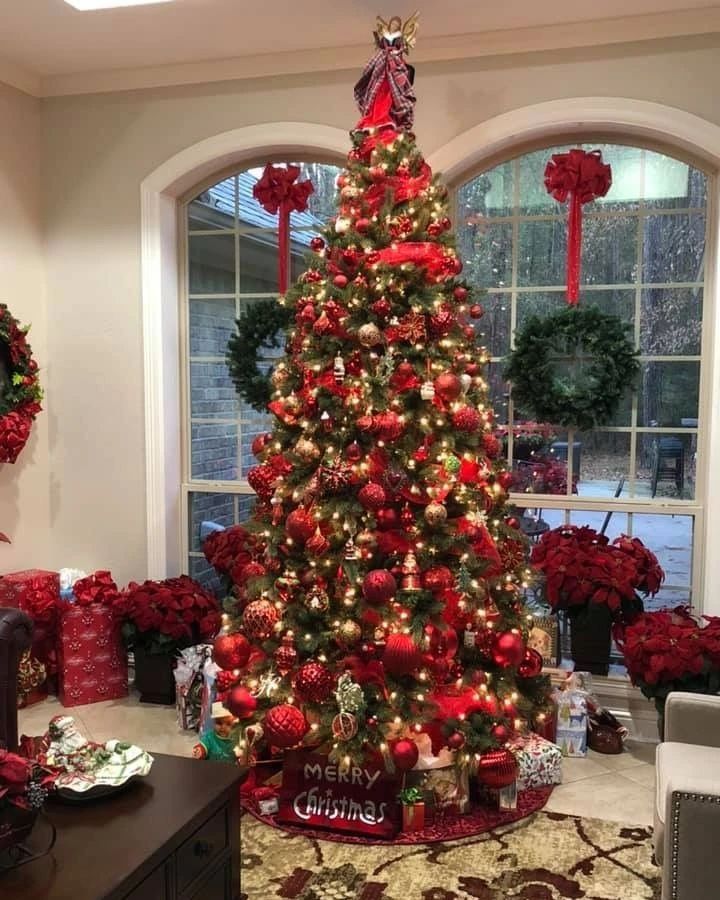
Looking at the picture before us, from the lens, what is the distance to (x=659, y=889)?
2527mm

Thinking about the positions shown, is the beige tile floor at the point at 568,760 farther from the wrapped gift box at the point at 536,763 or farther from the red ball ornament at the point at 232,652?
the red ball ornament at the point at 232,652

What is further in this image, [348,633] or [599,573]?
[599,573]

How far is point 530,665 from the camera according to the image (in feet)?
10.5

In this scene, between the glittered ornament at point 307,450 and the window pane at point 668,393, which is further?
the window pane at point 668,393

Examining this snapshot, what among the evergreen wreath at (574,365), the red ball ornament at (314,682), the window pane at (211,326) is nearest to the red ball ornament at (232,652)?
the red ball ornament at (314,682)

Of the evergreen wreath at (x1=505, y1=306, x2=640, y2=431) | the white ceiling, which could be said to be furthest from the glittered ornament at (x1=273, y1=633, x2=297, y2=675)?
the white ceiling

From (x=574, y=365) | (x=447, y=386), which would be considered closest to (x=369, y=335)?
(x=447, y=386)

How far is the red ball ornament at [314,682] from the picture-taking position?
9.38 feet

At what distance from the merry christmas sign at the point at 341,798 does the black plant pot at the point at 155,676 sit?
3.99 feet

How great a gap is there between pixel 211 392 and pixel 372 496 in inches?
73.9

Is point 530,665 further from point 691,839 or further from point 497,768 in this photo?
point 691,839

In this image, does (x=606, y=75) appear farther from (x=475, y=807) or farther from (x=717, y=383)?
(x=475, y=807)

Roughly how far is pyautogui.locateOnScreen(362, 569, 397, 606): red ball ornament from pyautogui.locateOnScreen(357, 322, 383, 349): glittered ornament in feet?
2.53

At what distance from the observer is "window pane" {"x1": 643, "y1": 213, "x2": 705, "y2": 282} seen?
377 centimetres
